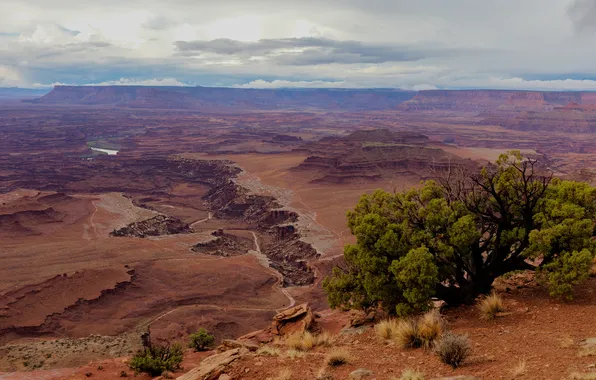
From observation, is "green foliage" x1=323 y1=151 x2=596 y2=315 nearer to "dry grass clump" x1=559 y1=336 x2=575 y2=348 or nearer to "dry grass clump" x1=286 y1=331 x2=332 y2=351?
"dry grass clump" x1=286 y1=331 x2=332 y2=351

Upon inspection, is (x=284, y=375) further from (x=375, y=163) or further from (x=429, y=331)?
(x=375, y=163)

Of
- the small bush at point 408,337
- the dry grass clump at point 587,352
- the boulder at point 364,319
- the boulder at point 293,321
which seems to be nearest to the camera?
the dry grass clump at point 587,352

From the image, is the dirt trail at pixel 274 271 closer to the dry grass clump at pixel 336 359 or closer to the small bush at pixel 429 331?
the small bush at pixel 429 331

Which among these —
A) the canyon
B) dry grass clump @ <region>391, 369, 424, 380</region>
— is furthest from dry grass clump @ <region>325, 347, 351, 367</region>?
the canyon

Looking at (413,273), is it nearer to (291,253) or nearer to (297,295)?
(297,295)

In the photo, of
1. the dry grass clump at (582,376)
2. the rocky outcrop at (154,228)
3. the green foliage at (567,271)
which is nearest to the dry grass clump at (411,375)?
the dry grass clump at (582,376)

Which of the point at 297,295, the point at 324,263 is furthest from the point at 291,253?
the point at 297,295
